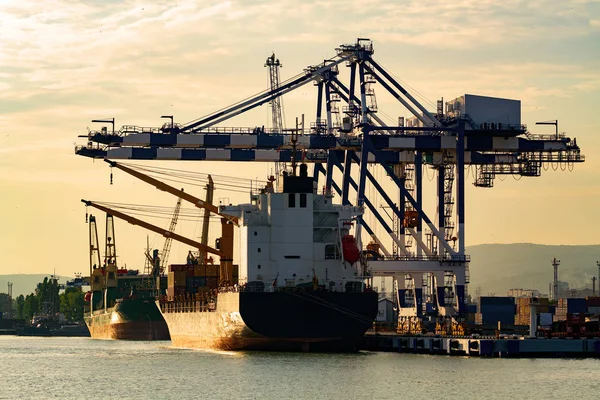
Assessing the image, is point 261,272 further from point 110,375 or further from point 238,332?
point 110,375

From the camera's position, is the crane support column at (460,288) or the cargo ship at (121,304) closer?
the crane support column at (460,288)

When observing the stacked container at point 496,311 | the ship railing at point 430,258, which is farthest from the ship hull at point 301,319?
the stacked container at point 496,311

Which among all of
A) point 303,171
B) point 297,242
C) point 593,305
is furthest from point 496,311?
point 297,242

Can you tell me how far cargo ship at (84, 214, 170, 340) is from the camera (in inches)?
5832

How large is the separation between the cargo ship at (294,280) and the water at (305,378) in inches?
54.1

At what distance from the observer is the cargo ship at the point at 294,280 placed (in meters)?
78.9

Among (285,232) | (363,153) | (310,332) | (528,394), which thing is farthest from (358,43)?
(528,394)

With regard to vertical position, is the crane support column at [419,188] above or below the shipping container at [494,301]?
above

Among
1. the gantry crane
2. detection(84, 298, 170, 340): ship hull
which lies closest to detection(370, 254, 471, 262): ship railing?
the gantry crane

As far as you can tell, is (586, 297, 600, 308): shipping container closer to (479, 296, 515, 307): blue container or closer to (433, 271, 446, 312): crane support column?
(479, 296, 515, 307): blue container

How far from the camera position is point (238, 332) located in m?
81.8

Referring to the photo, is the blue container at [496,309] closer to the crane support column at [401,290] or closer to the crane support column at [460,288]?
the crane support column at [401,290]

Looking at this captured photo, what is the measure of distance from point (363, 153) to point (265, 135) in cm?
801

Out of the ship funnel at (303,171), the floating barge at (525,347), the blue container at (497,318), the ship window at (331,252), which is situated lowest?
the floating barge at (525,347)
